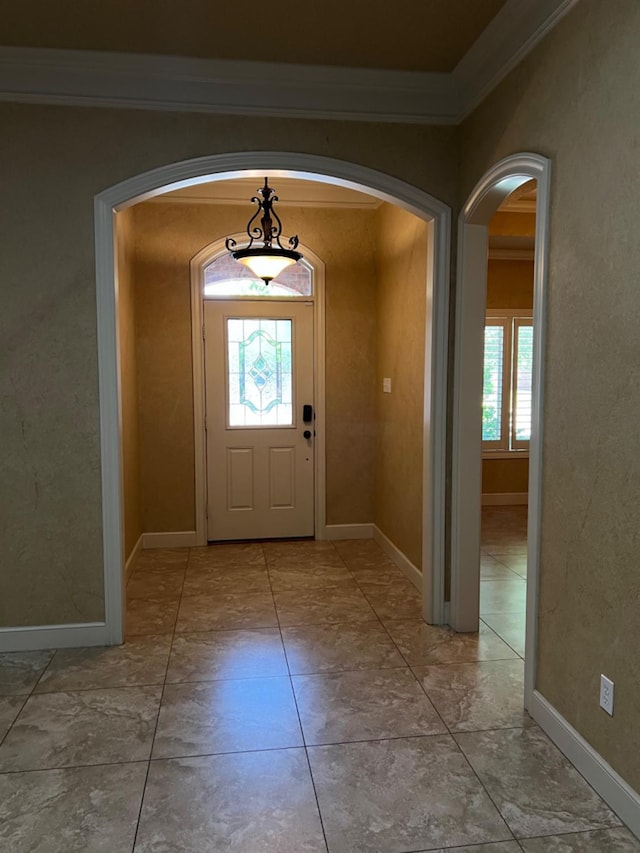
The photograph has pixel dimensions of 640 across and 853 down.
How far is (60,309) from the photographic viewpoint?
124 inches

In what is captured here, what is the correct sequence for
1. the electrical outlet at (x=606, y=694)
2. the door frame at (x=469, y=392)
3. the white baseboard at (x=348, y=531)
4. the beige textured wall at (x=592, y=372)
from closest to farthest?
the beige textured wall at (x=592, y=372) → the electrical outlet at (x=606, y=694) → the door frame at (x=469, y=392) → the white baseboard at (x=348, y=531)

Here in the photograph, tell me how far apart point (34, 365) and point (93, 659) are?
4.97 ft

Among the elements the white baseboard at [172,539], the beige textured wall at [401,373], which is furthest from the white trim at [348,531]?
the white baseboard at [172,539]

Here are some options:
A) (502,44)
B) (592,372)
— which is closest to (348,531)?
(592,372)

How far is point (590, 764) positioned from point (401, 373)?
112 inches

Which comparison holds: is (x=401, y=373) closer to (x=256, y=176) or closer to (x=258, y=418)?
(x=258, y=418)

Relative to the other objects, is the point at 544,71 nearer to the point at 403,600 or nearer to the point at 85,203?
the point at 85,203

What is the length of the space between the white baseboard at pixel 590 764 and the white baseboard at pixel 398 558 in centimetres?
158

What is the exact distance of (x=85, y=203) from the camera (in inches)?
123

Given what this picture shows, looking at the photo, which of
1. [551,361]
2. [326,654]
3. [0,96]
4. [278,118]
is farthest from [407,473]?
[0,96]

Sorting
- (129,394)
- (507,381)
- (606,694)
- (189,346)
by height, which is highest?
(189,346)

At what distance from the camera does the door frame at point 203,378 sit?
503 centimetres

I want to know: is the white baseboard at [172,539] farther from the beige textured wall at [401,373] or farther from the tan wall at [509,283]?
the tan wall at [509,283]

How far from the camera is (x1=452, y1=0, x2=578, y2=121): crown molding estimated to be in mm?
2410
